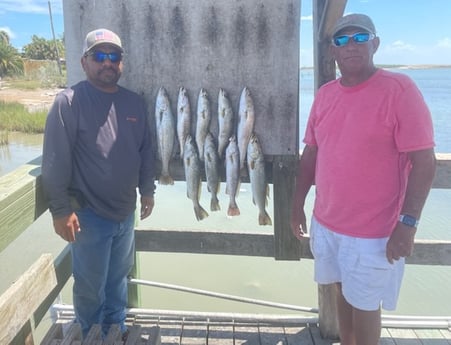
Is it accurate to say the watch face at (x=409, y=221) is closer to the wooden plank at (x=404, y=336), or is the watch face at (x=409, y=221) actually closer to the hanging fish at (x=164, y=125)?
the wooden plank at (x=404, y=336)

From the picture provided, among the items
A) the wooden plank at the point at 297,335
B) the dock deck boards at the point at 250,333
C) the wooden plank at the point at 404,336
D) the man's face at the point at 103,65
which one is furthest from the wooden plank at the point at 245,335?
the man's face at the point at 103,65

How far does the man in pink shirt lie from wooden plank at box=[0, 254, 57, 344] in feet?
4.32

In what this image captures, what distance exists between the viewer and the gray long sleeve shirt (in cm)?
215

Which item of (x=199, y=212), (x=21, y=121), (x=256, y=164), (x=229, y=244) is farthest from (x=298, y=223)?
(x=21, y=121)

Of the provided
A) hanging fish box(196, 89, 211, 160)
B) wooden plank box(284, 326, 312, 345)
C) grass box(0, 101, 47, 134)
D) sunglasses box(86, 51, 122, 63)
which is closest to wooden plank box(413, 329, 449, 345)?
wooden plank box(284, 326, 312, 345)

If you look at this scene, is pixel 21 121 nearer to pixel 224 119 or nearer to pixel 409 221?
pixel 224 119

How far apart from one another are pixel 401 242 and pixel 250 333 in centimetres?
142

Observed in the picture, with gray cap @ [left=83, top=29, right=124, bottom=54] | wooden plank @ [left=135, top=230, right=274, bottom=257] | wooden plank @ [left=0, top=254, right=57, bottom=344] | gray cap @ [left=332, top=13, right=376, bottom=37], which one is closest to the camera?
wooden plank @ [left=0, top=254, right=57, bottom=344]

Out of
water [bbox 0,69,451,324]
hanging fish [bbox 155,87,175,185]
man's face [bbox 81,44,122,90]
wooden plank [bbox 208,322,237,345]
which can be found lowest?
water [bbox 0,69,451,324]

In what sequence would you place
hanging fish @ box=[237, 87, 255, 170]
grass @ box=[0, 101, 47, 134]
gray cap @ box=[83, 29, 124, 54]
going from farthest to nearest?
grass @ box=[0, 101, 47, 134]
hanging fish @ box=[237, 87, 255, 170]
gray cap @ box=[83, 29, 124, 54]

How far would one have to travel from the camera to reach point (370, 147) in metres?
1.97

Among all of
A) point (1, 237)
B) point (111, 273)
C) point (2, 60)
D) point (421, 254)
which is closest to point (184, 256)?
point (111, 273)

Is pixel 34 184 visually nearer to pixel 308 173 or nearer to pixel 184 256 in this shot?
pixel 308 173

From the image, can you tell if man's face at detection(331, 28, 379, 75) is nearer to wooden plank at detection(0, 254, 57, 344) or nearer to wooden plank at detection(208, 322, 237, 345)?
wooden plank at detection(0, 254, 57, 344)
